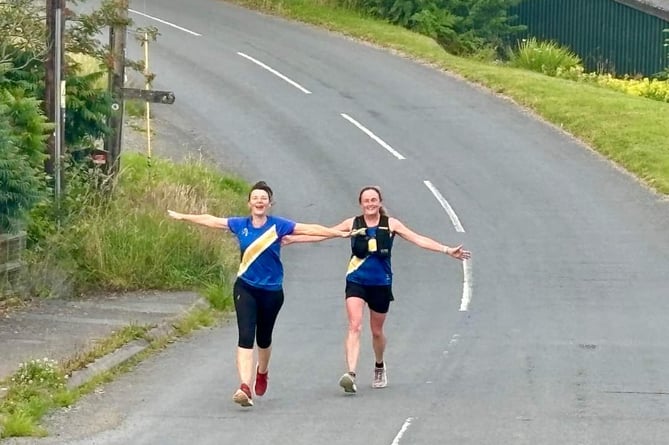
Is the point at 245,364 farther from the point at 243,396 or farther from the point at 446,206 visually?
the point at 446,206

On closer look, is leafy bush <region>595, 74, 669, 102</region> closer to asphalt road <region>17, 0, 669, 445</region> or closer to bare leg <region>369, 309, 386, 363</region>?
asphalt road <region>17, 0, 669, 445</region>

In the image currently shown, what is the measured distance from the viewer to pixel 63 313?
15.2 m

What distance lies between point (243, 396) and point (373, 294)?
155 centimetres

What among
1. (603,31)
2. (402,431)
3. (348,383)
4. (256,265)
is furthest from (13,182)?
(603,31)

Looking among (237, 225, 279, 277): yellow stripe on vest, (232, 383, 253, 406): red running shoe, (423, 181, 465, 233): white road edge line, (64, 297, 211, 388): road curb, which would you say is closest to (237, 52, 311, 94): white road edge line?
(423, 181, 465, 233): white road edge line

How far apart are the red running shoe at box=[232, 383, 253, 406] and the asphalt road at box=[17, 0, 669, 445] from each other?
0.55 feet

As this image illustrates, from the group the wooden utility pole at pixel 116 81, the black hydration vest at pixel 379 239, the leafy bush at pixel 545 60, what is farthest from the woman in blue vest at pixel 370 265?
the leafy bush at pixel 545 60

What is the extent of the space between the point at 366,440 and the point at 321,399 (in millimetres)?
1630

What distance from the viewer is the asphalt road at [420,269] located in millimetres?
10805

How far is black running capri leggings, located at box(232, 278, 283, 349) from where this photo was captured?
1131cm

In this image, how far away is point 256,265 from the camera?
37.1 ft

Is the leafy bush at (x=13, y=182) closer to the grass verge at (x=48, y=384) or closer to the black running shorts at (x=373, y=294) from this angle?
the grass verge at (x=48, y=384)

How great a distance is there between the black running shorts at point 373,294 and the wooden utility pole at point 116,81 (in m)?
7.41

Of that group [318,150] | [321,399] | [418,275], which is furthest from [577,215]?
[321,399]
